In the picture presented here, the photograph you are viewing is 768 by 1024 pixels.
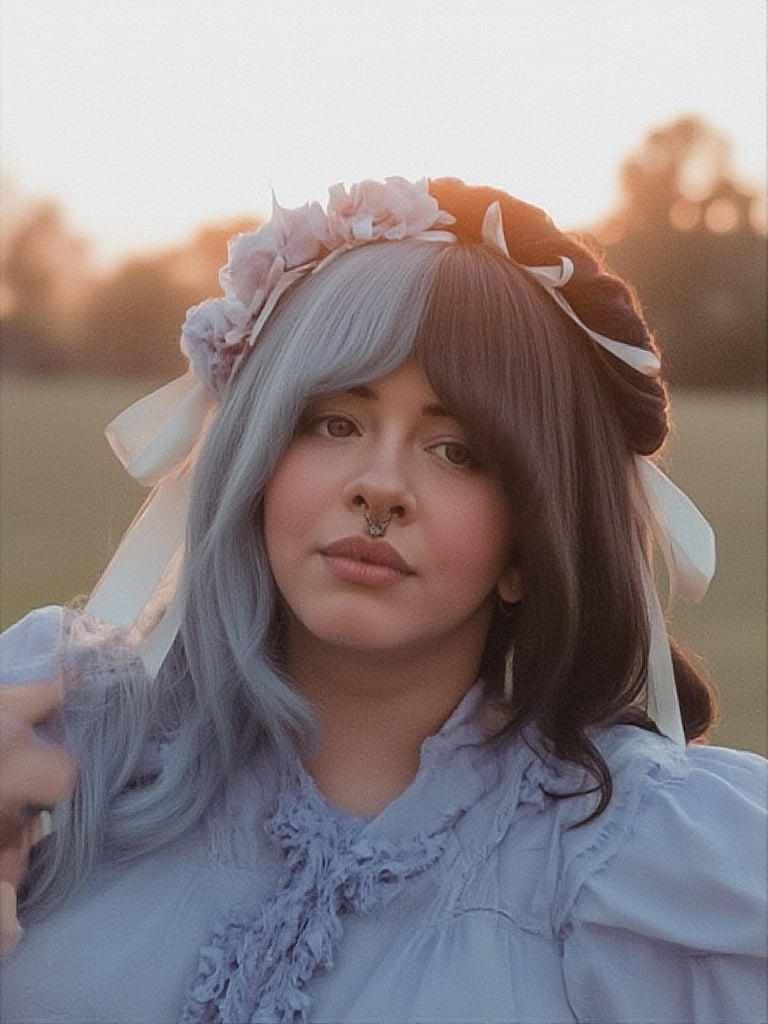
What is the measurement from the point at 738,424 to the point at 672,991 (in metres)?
12.7

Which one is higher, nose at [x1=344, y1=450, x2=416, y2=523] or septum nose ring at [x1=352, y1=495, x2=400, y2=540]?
nose at [x1=344, y1=450, x2=416, y2=523]

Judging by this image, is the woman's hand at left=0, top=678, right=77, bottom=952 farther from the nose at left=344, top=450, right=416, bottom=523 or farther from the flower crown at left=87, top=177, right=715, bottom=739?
the nose at left=344, top=450, right=416, bottom=523

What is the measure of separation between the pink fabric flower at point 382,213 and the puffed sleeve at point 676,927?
2.12 ft

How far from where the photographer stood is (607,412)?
171 centimetres

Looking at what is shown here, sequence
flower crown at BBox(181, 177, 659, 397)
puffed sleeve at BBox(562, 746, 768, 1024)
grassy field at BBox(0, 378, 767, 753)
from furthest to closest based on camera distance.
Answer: grassy field at BBox(0, 378, 767, 753)
flower crown at BBox(181, 177, 659, 397)
puffed sleeve at BBox(562, 746, 768, 1024)

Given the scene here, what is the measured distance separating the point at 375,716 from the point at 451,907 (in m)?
0.23

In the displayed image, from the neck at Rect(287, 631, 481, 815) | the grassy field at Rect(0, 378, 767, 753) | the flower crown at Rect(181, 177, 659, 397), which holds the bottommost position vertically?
the grassy field at Rect(0, 378, 767, 753)

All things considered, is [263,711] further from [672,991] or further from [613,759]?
[672,991]

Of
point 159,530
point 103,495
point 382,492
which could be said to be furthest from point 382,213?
point 103,495

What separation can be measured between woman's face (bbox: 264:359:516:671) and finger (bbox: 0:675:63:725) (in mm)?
295

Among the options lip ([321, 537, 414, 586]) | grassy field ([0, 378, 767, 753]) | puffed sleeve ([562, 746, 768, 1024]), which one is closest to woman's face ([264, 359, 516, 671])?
lip ([321, 537, 414, 586])

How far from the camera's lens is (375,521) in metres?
1.56

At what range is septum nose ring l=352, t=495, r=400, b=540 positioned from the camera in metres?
1.55

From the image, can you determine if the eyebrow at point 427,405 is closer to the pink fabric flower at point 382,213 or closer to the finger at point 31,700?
the pink fabric flower at point 382,213
